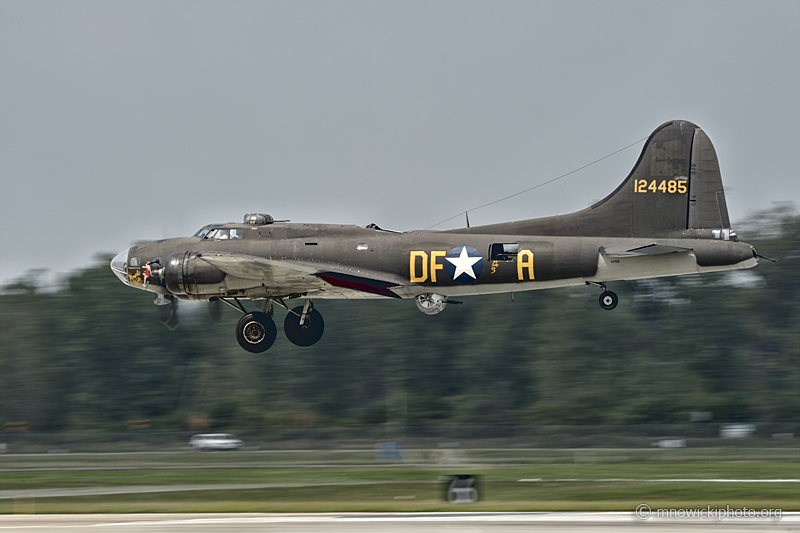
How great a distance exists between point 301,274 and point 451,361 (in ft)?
163

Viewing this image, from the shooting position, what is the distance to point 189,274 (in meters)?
35.7

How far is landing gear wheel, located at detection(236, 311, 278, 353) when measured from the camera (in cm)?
3809

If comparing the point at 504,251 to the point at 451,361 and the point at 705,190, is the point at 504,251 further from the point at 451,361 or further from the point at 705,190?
the point at 451,361

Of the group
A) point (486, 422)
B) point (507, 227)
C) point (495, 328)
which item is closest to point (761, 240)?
point (495, 328)

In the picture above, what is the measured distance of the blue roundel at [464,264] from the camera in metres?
34.6

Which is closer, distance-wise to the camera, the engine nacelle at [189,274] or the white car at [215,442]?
the engine nacelle at [189,274]

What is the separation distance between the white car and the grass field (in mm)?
9262

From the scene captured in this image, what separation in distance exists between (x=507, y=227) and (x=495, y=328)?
165 ft

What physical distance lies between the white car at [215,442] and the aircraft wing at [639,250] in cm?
4130

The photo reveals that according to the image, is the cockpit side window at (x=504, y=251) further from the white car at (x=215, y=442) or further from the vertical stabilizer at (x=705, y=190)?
the white car at (x=215, y=442)

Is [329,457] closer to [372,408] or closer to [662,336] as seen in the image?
[372,408]

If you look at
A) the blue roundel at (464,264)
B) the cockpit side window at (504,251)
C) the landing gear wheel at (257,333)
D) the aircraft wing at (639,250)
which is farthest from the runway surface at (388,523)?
the cockpit side window at (504,251)

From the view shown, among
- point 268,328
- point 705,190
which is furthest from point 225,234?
point 705,190

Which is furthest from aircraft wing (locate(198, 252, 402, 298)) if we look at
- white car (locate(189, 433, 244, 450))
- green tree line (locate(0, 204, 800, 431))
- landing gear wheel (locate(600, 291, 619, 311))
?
green tree line (locate(0, 204, 800, 431))
